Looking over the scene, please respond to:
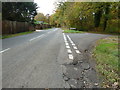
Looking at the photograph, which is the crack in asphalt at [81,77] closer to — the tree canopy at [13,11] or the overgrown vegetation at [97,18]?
the overgrown vegetation at [97,18]

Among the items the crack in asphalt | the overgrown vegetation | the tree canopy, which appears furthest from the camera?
the overgrown vegetation

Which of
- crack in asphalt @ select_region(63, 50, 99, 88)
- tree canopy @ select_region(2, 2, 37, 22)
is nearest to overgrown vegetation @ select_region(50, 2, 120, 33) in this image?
tree canopy @ select_region(2, 2, 37, 22)

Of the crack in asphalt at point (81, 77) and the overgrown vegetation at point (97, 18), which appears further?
the overgrown vegetation at point (97, 18)

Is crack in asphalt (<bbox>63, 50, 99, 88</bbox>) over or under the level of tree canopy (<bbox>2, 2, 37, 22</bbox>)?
under

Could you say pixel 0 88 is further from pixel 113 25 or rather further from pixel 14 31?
pixel 113 25

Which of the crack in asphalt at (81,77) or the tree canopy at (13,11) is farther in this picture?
Answer: the tree canopy at (13,11)

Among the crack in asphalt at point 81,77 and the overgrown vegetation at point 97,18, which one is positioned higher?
the overgrown vegetation at point 97,18

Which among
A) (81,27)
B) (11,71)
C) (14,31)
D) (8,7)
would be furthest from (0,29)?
(81,27)

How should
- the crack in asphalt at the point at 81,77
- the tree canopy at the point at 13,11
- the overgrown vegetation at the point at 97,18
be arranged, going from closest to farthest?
the crack in asphalt at the point at 81,77
the tree canopy at the point at 13,11
the overgrown vegetation at the point at 97,18

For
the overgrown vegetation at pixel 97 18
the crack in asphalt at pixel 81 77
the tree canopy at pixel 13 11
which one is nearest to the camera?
the crack in asphalt at pixel 81 77

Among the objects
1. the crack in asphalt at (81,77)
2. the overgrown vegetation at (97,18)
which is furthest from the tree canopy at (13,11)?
the crack in asphalt at (81,77)

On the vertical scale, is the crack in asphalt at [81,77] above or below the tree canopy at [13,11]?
below

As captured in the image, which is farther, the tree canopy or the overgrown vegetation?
the overgrown vegetation

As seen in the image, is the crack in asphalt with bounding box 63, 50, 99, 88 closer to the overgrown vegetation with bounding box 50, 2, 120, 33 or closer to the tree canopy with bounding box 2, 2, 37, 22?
the overgrown vegetation with bounding box 50, 2, 120, 33
